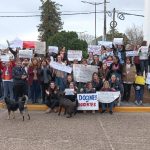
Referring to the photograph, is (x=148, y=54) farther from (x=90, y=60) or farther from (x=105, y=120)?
(x=105, y=120)

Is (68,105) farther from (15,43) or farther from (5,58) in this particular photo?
(15,43)

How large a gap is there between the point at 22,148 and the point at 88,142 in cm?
169

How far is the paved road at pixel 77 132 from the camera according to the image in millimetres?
10453

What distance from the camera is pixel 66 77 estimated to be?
1633cm

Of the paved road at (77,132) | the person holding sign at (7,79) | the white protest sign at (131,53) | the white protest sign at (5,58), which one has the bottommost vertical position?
the paved road at (77,132)

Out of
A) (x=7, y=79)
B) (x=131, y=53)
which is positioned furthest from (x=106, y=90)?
(x=7, y=79)

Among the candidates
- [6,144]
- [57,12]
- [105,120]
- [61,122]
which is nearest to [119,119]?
[105,120]

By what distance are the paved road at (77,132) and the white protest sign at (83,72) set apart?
1898mm

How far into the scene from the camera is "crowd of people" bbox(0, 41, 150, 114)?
15602 mm

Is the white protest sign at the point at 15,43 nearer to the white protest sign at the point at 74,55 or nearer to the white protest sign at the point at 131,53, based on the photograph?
the white protest sign at the point at 74,55

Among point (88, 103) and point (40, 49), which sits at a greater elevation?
point (40, 49)

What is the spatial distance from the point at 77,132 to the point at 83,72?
16.0 ft

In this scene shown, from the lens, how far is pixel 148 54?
17094 millimetres

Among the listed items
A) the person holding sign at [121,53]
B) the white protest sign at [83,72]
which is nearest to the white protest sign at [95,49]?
the person holding sign at [121,53]
